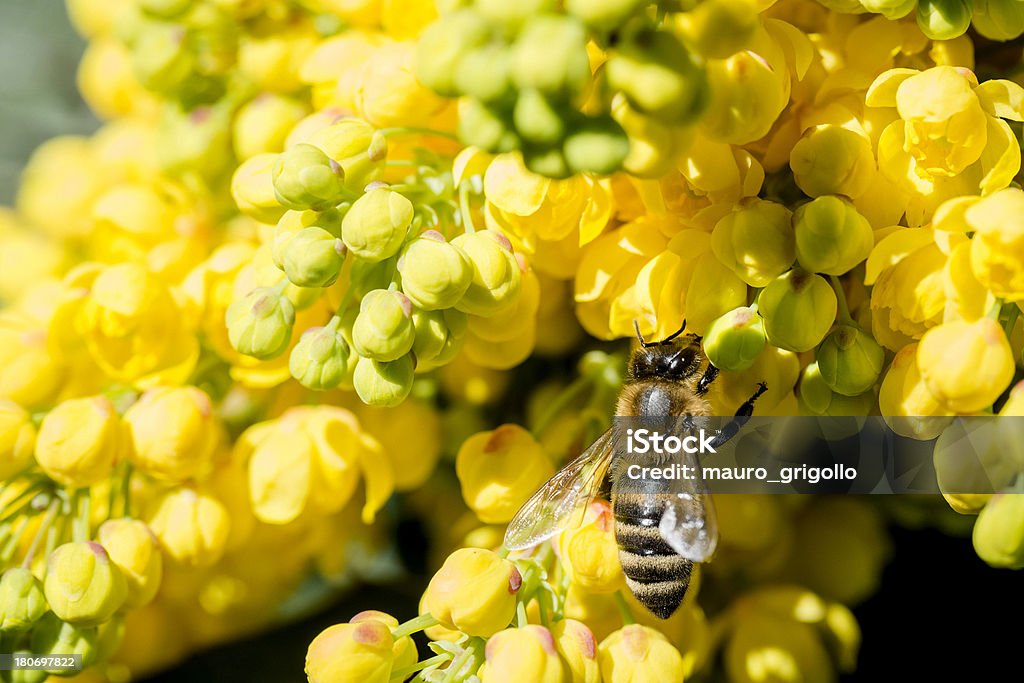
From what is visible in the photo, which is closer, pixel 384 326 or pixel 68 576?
pixel 384 326

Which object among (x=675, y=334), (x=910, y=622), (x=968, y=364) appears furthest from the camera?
(x=910, y=622)

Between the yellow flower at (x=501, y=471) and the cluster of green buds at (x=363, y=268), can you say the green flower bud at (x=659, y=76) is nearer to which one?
the cluster of green buds at (x=363, y=268)

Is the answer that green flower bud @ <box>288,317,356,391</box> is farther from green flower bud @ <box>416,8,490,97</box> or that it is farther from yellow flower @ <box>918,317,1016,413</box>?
yellow flower @ <box>918,317,1016,413</box>

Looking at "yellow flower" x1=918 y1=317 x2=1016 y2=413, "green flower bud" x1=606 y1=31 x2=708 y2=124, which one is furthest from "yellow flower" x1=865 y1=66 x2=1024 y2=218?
"green flower bud" x1=606 y1=31 x2=708 y2=124

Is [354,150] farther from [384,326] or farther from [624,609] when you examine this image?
[624,609]

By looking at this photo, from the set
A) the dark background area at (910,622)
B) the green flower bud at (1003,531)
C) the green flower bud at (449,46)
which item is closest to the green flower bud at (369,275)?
the green flower bud at (449,46)

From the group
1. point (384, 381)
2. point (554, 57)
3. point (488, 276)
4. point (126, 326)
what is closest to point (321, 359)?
point (384, 381)

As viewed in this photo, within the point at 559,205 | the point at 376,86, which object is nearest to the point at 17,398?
the point at 376,86
